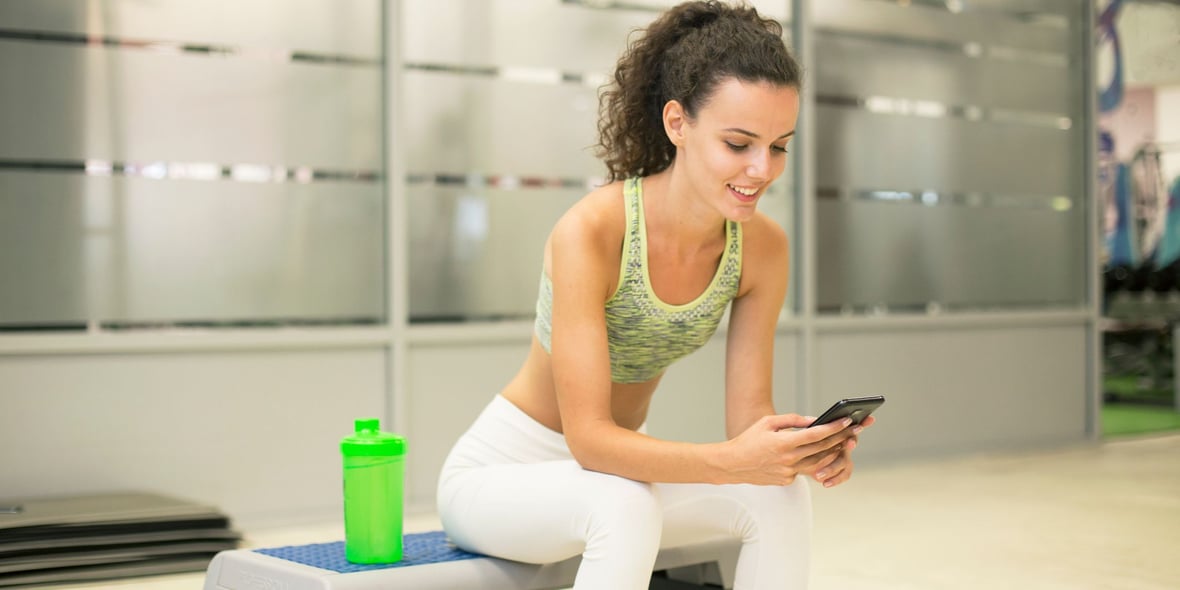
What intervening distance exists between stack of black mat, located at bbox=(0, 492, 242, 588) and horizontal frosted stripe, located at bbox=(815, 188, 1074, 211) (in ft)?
8.42

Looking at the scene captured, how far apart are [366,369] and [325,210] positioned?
0.48m

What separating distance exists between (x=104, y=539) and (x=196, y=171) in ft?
3.57

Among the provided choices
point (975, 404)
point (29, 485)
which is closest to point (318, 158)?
point (29, 485)

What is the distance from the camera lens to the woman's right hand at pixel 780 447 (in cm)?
153

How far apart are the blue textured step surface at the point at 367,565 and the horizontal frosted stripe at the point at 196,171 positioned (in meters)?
1.77

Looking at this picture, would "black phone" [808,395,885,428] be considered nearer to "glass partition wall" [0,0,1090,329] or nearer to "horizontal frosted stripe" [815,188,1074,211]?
"glass partition wall" [0,0,1090,329]

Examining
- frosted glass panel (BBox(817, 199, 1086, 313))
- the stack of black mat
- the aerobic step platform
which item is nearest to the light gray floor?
the stack of black mat

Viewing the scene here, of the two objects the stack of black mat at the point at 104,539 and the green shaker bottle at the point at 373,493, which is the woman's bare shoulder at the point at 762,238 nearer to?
the green shaker bottle at the point at 373,493

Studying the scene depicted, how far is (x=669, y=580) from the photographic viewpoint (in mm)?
2109

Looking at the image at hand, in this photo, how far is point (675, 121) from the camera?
1.78 metres

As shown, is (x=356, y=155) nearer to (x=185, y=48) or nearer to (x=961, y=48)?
(x=185, y=48)

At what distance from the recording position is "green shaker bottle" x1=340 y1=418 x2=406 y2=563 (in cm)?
174

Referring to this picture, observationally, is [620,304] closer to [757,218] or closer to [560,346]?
[560,346]

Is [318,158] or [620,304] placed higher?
[318,158]
